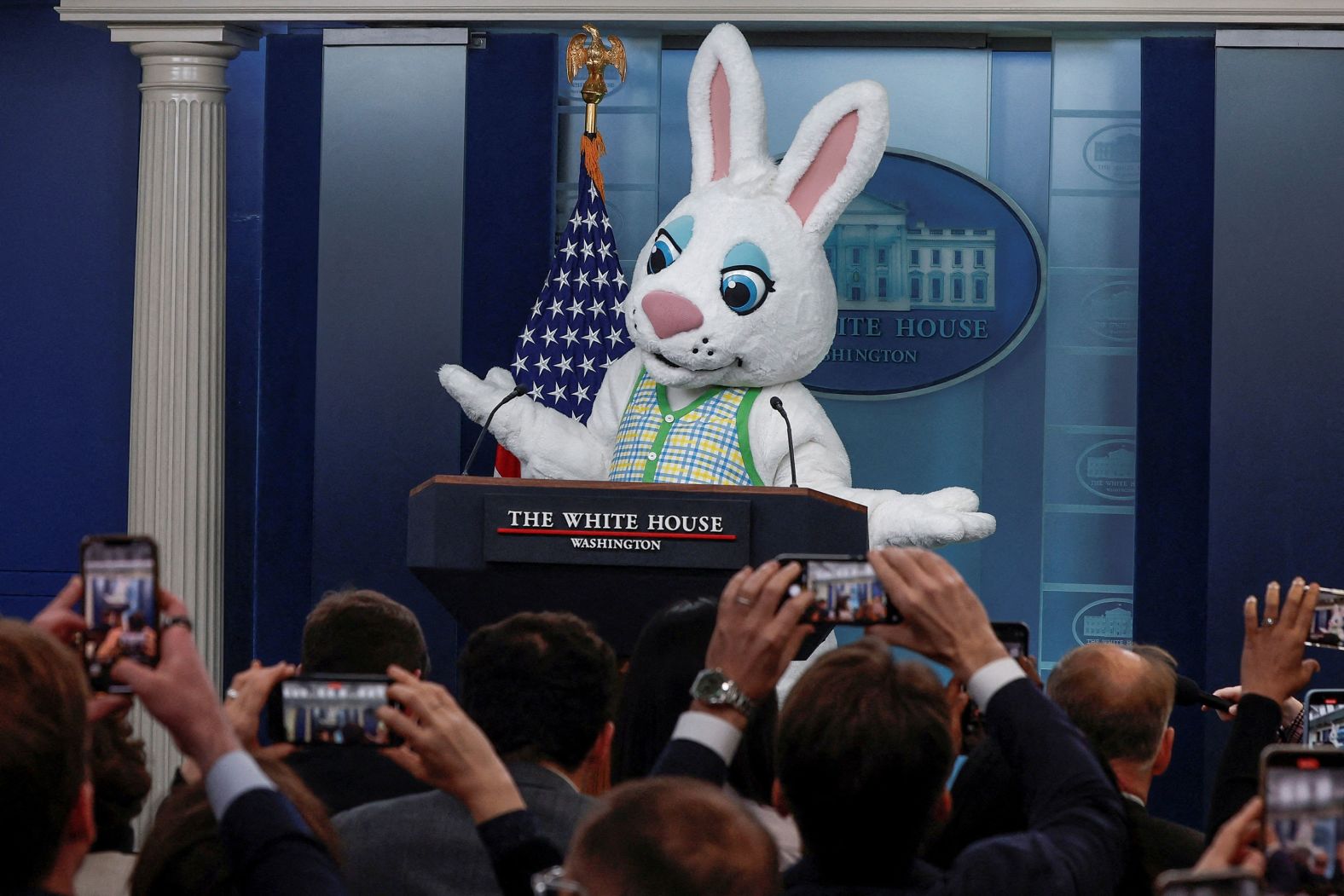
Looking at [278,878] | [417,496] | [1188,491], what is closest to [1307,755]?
[278,878]

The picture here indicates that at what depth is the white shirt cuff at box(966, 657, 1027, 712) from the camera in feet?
5.62

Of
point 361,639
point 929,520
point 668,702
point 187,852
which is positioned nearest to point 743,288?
point 929,520

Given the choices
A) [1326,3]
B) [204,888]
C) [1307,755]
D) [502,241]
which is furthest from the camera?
[502,241]

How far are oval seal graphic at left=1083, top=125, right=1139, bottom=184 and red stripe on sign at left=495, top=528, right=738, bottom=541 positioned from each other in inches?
83.7

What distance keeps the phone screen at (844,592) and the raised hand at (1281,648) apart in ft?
2.05

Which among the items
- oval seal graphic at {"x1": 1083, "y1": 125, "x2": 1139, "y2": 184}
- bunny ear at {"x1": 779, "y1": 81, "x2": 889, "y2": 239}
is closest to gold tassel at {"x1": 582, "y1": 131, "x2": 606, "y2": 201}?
bunny ear at {"x1": 779, "y1": 81, "x2": 889, "y2": 239}

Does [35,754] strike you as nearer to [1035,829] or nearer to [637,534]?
[1035,829]

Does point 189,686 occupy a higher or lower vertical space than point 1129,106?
lower

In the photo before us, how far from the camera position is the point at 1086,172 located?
5367mm

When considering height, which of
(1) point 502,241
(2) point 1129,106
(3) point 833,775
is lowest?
(3) point 833,775

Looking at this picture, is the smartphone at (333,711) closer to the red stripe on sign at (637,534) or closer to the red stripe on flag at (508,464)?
the red stripe on sign at (637,534)

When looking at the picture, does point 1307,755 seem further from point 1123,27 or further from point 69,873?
point 1123,27

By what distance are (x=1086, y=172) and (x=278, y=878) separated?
4372 millimetres

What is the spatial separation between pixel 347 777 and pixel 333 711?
0.64 metres
